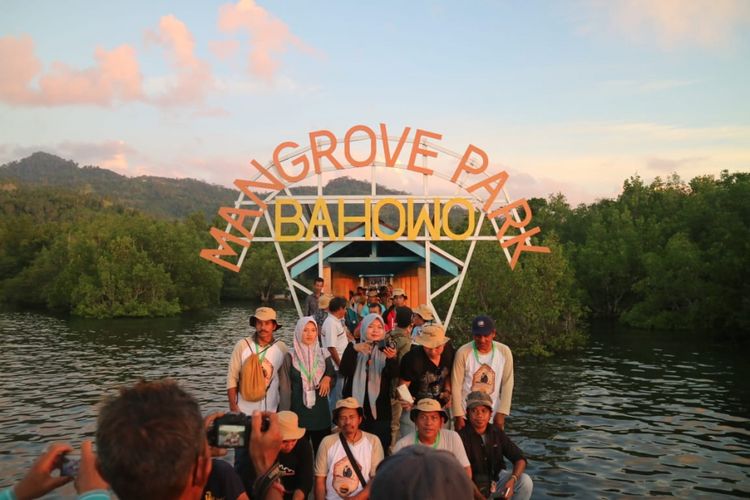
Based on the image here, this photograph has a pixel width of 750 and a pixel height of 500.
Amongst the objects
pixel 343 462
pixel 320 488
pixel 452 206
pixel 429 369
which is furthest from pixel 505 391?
pixel 452 206

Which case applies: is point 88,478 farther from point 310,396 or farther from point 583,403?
point 583,403

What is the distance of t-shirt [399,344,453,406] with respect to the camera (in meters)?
7.18

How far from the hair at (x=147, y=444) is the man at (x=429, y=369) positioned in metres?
5.11

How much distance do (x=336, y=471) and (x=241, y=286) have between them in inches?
3050

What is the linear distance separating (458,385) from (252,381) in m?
2.25

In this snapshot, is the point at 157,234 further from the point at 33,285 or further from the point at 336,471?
the point at 336,471

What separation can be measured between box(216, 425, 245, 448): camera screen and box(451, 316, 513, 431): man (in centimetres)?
431

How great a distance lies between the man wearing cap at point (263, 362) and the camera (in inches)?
282

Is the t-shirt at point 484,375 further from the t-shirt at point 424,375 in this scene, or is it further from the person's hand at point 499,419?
the t-shirt at point 424,375

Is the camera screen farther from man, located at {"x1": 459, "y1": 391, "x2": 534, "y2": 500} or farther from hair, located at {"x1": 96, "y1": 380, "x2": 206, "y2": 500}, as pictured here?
man, located at {"x1": 459, "y1": 391, "x2": 534, "y2": 500}

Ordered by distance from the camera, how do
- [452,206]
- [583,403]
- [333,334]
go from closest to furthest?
[333,334], [583,403], [452,206]

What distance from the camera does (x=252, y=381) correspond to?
23.2 feet

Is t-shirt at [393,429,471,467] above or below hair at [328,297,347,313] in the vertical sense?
below

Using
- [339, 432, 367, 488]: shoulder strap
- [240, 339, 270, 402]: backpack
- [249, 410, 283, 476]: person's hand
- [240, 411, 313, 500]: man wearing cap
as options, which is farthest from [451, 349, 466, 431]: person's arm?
[249, 410, 283, 476]: person's hand
